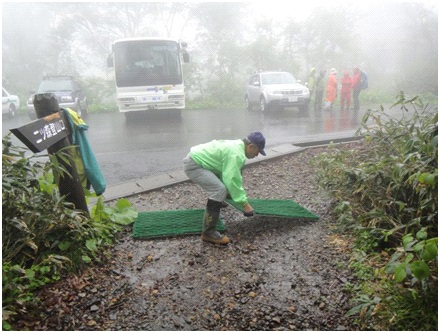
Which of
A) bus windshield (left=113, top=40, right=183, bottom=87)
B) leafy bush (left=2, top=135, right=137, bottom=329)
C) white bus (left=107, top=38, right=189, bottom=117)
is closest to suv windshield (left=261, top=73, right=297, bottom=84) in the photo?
white bus (left=107, top=38, right=189, bottom=117)

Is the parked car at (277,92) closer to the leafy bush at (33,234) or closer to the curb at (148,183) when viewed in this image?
the curb at (148,183)

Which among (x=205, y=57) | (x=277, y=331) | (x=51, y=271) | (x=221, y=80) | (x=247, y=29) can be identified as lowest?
(x=277, y=331)

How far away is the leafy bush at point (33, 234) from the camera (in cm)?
240

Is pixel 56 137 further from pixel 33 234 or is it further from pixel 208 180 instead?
pixel 208 180

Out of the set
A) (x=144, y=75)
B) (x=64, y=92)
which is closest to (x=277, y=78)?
(x=144, y=75)

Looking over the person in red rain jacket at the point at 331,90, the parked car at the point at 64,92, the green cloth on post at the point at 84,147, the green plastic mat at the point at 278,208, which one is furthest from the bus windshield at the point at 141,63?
the green cloth on post at the point at 84,147

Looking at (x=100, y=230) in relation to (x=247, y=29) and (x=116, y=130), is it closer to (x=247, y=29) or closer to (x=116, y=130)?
(x=116, y=130)

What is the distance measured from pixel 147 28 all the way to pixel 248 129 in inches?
363

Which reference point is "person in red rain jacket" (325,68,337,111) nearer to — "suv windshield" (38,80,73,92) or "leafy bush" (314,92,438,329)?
"leafy bush" (314,92,438,329)

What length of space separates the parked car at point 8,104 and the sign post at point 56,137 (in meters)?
12.5

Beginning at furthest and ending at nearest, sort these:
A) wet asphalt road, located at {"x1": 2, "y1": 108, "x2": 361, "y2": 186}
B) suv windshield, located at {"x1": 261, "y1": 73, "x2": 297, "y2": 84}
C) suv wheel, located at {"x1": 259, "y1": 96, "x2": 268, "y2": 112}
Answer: suv windshield, located at {"x1": 261, "y1": 73, "x2": 297, "y2": 84} < suv wheel, located at {"x1": 259, "y1": 96, "x2": 268, "y2": 112} < wet asphalt road, located at {"x1": 2, "y1": 108, "x2": 361, "y2": 186}

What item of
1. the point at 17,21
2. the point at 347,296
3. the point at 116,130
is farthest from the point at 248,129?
the point at 17,21

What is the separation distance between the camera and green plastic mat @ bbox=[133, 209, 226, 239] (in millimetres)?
3481

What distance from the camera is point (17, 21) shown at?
627 inches
